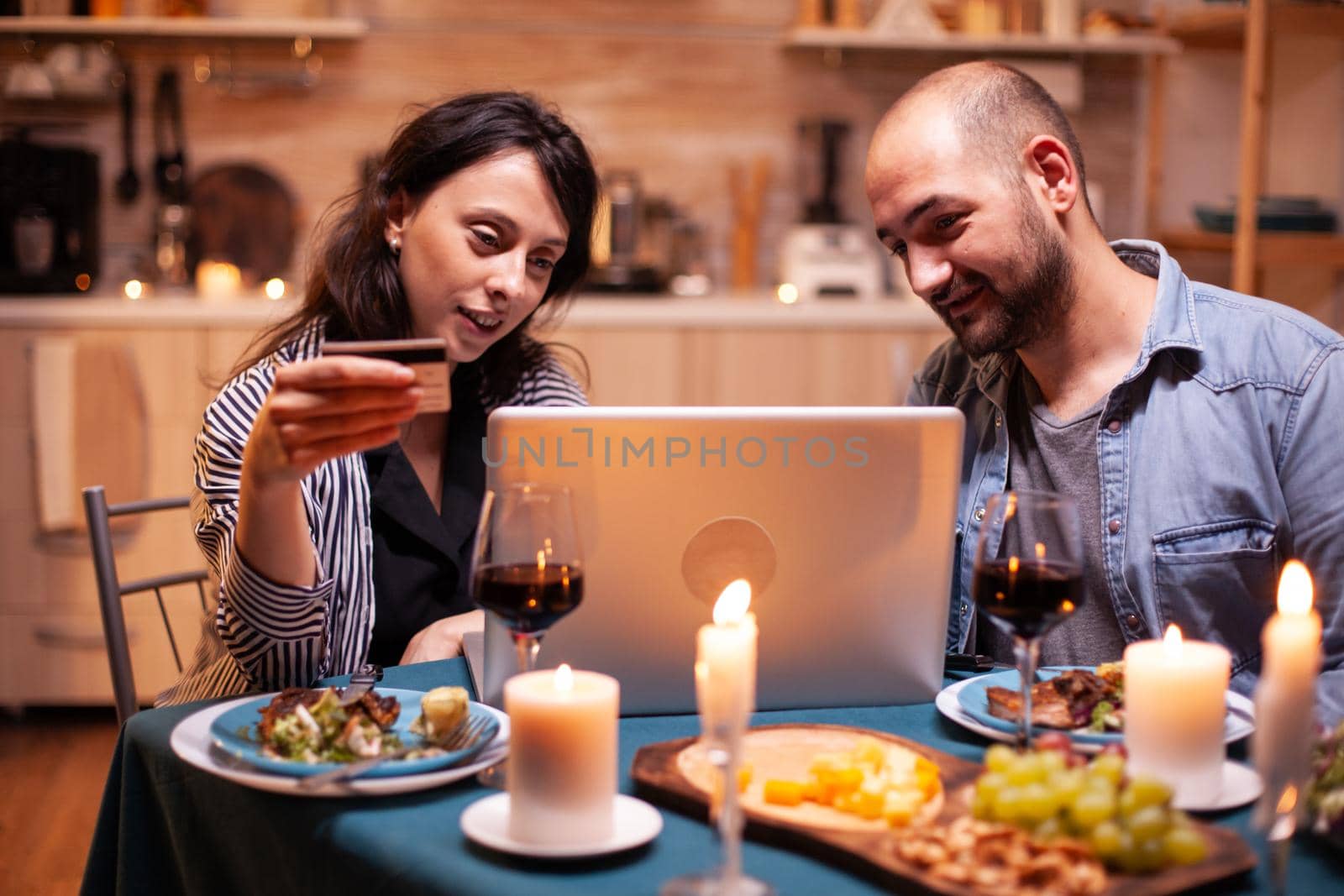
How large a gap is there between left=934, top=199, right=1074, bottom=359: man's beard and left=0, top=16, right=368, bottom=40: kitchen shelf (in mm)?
2434

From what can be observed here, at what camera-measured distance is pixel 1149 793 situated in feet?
2.66

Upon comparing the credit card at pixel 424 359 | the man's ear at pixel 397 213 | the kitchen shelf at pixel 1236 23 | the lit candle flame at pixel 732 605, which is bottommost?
the lit candle flame at pixel 732 605

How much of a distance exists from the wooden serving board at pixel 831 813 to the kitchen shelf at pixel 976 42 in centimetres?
283

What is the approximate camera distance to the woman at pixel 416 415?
1346 mm

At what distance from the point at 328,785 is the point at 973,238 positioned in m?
0.95

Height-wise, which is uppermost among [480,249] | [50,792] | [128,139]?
[128,139]

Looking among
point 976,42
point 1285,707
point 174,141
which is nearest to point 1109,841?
point 1285,707

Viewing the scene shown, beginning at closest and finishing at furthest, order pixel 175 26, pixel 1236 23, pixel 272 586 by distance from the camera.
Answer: pixel 272 586 → pixel 1236 23 → pixel 175 26

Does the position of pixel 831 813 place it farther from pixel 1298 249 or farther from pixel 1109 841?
pixel 1298 249

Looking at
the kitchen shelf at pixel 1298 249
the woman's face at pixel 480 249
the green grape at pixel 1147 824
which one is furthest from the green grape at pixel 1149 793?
the kitchen shelf at pixel 1298 249

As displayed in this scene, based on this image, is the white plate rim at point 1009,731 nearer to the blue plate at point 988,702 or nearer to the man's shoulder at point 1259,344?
the blue plate at point 988,702

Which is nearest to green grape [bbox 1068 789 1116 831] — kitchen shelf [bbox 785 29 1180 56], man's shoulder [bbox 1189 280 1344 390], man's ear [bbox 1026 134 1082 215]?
man's shoulder [bbox 1189 280 1344 390]

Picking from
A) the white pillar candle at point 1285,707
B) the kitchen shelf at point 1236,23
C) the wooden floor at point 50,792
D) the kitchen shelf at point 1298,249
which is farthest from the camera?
the kitchen shelf at point 1298,249

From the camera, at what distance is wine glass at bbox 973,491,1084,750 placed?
3.13 ft
